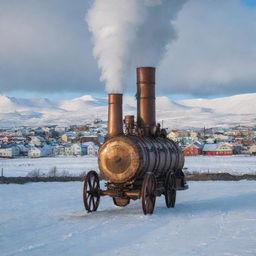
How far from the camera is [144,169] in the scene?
14.3 m

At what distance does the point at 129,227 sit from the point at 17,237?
2.63m

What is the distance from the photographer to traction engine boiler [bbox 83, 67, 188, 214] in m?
14.1

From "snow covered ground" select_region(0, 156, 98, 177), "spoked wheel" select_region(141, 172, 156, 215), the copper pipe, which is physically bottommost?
"snow covered ground" select_region(0, 156, 98, 177)

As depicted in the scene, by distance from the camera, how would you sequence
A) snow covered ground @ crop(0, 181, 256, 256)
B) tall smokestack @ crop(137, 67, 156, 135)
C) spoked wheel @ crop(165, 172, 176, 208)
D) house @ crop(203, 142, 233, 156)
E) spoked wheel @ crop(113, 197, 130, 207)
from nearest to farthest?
1. snow covered ground @ crop(0, 181, 256, 256)
2. spoked wheel @ crop(113, 197, 130, 207)
3. spoked wheel @ crop(165, 172, 176, 208)
4. tall smokestack @ crop(137, 67, 156, 135)
5. house @ crop(203, 142, 233, 156)

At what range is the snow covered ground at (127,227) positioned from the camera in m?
9.23

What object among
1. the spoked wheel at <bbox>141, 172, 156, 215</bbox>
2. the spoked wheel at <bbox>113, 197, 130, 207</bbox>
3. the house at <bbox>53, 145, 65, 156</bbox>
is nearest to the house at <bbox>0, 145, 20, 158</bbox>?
the house at <bbox>53, 145, 65, 156</bbox>

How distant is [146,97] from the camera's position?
53.4ft

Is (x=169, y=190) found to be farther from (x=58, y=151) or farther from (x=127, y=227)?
(x=58, y=151)

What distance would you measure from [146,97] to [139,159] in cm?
296

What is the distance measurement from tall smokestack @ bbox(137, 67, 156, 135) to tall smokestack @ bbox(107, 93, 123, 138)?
882 mm

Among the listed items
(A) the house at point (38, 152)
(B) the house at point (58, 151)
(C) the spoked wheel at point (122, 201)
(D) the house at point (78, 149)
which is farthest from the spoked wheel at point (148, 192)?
(B) the house at point (58, 151)

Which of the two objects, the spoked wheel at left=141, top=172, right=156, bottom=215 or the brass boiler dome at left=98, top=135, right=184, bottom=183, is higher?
the brass boiler dome at left=98, top=135, right=184, bottom=183

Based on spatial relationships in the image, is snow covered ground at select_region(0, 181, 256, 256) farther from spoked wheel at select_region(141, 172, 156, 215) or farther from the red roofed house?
the red roofed house

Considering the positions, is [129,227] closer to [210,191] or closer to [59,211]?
[59,211]
